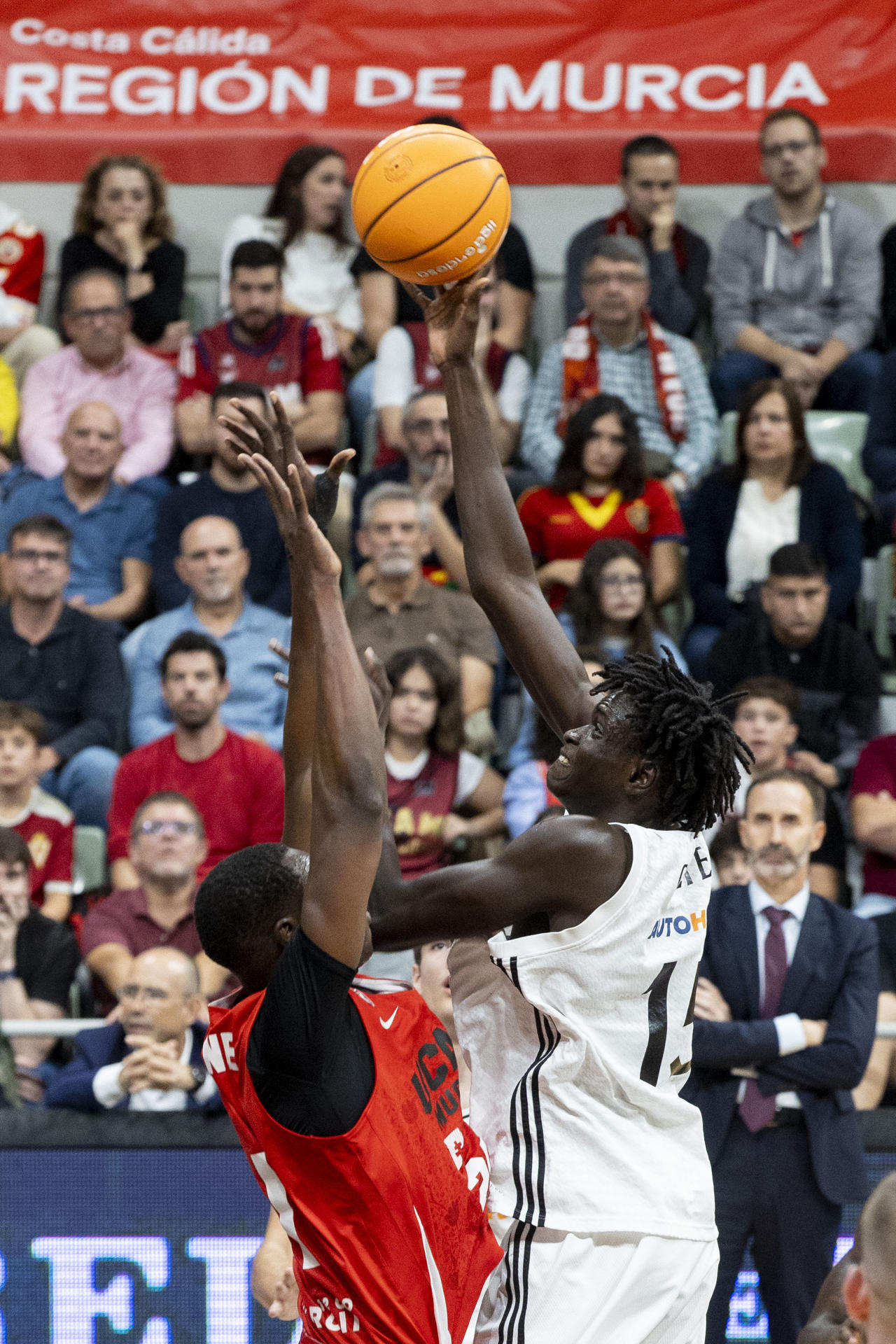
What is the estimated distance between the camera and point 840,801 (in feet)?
25.5

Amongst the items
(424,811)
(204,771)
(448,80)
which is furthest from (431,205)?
(448,80)

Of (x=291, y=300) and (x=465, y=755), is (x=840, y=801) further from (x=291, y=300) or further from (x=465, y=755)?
(x=291, y=300)

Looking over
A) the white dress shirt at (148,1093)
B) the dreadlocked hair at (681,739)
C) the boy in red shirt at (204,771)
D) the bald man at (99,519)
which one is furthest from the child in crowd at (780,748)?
the dreadlocked hair at (681,739)

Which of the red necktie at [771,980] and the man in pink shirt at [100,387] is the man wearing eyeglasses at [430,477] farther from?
the red necktie at [771,980]

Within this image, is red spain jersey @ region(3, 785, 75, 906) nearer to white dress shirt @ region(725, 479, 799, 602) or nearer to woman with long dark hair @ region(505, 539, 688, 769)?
woman with long dark hair @ region(505, 539, 688, 769)

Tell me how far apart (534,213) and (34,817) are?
196 inches

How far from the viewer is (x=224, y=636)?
26.7 feet

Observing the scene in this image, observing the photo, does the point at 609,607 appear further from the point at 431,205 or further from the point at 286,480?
the point at 286,480

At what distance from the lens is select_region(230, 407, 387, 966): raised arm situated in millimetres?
3184

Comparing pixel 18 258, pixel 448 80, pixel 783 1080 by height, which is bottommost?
pixel 783 1080

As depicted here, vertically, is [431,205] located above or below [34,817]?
Result: above

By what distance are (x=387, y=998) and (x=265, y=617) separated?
15.2 feet

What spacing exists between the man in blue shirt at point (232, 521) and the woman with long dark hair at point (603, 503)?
1.21 m

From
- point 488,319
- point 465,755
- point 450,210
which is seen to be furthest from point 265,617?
point 450,210
